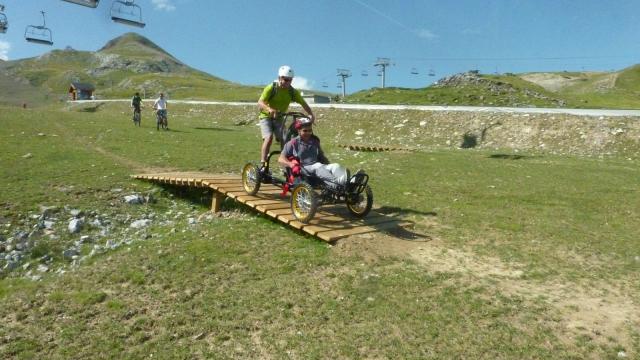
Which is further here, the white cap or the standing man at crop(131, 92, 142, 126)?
the standing man at crop(131, 92, 142, 126)

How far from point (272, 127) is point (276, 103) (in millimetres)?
538

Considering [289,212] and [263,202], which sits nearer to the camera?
[289,212]

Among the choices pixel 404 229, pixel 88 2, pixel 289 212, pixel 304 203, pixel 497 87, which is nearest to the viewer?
pixel 304 203

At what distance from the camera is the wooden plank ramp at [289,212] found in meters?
8.45

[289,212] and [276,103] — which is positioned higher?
[276,103]

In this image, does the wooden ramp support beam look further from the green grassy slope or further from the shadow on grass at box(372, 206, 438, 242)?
the shadow on grass at box(372, 206, 438, 242)

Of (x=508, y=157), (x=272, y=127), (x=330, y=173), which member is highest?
(x=272, y=127)

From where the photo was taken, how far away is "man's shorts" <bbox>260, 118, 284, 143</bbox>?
33.6 ft

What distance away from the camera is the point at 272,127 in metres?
10.3

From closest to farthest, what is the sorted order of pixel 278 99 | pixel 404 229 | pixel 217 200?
1. pixel 404 229
2. pixel 278 99
3. pixel 217 200

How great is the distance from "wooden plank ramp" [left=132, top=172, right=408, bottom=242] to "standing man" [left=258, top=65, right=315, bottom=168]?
93 cm

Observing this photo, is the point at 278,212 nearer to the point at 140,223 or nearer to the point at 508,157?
the point at 140,223

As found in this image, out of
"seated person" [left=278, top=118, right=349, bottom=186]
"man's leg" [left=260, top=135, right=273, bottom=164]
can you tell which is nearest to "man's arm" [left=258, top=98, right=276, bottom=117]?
"man's leg" [left=260, top=135, right=273, bottom=164]

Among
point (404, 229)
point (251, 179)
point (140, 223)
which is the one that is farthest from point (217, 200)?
point (404, 229)
